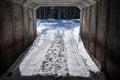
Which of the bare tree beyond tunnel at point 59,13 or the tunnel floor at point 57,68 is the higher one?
the bare tree beyond tunnel at point 59,13

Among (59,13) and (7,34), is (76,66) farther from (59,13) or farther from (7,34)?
(59,13)

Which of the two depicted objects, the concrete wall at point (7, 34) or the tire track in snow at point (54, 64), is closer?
the concrete wall at point (7, 34)

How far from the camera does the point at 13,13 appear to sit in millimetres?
8078

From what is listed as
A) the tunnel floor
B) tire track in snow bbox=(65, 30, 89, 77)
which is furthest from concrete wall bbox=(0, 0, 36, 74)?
tire track in snow bbox=(65, 30, 89, 77)

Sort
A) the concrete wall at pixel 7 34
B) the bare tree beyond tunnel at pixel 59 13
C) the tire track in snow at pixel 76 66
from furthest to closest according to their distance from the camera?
the bare tree beyond tunnel at pixel 59 13
the tire track in snow at pixel 76 66
the concrete wall at pixel 7 34

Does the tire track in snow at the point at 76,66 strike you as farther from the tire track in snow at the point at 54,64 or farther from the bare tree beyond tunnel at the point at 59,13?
the bare tree beyond tunnel at the point at 59,13

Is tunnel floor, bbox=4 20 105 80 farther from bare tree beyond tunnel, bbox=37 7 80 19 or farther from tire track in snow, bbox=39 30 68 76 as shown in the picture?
bare tree beyond tunnel, bbox=37 7 80 19

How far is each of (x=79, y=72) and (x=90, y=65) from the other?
1.18 meters

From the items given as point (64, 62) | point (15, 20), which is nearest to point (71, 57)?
point (64, 62)

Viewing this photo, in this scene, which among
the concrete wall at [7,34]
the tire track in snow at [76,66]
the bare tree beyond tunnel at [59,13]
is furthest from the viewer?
the bare tree beyond tunnel at [59,13]

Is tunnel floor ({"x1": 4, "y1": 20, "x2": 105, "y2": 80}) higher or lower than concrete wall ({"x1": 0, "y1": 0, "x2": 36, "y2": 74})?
lower

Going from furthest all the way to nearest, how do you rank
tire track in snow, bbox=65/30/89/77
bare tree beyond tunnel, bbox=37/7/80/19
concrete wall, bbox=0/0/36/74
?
bare tree beyond tunnel, bbox=37/7/80/19 < tire track in snow, bbox=65/30/89/77 < concrete wall, bbox=0/0/36/74

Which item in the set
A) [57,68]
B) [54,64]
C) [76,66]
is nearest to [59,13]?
[54,64]

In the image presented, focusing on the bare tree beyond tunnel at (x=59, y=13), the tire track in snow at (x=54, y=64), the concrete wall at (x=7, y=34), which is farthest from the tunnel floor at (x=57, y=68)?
the bare tree beyond tunnel at (x=59, y=13)
